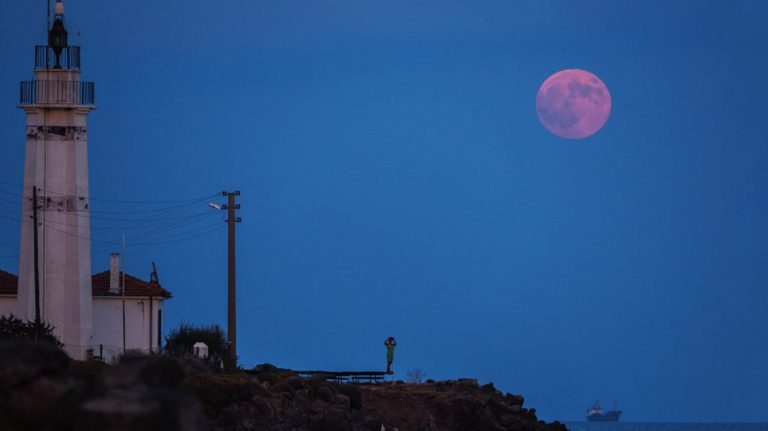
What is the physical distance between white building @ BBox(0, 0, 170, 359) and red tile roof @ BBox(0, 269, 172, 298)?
1.21 m

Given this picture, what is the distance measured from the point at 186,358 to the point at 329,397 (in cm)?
617

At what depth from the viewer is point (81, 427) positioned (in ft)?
40.8

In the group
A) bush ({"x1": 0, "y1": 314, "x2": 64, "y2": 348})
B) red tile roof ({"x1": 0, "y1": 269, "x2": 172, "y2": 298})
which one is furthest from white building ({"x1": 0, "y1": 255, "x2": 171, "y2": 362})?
bush ({"x1": 0, "y1": 314, "x2": 64, "y2": 348})

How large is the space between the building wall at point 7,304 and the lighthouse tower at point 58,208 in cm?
143

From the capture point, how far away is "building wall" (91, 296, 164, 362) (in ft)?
196

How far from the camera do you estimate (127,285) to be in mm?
62500

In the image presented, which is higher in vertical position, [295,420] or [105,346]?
[105,346]

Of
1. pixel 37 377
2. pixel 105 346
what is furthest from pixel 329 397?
pixel 37 377

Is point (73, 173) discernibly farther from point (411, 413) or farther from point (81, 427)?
point (81, 427)

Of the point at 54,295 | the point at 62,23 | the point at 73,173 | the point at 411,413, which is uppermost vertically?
the point at 62,23

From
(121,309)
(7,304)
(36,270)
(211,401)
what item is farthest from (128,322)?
(211,401)

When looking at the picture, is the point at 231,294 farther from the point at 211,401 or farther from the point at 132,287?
the point at 211,401

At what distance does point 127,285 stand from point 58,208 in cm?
708

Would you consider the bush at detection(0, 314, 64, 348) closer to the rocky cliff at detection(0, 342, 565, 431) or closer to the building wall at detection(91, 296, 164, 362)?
the building wall at detection(91, 296, 164, 362)
